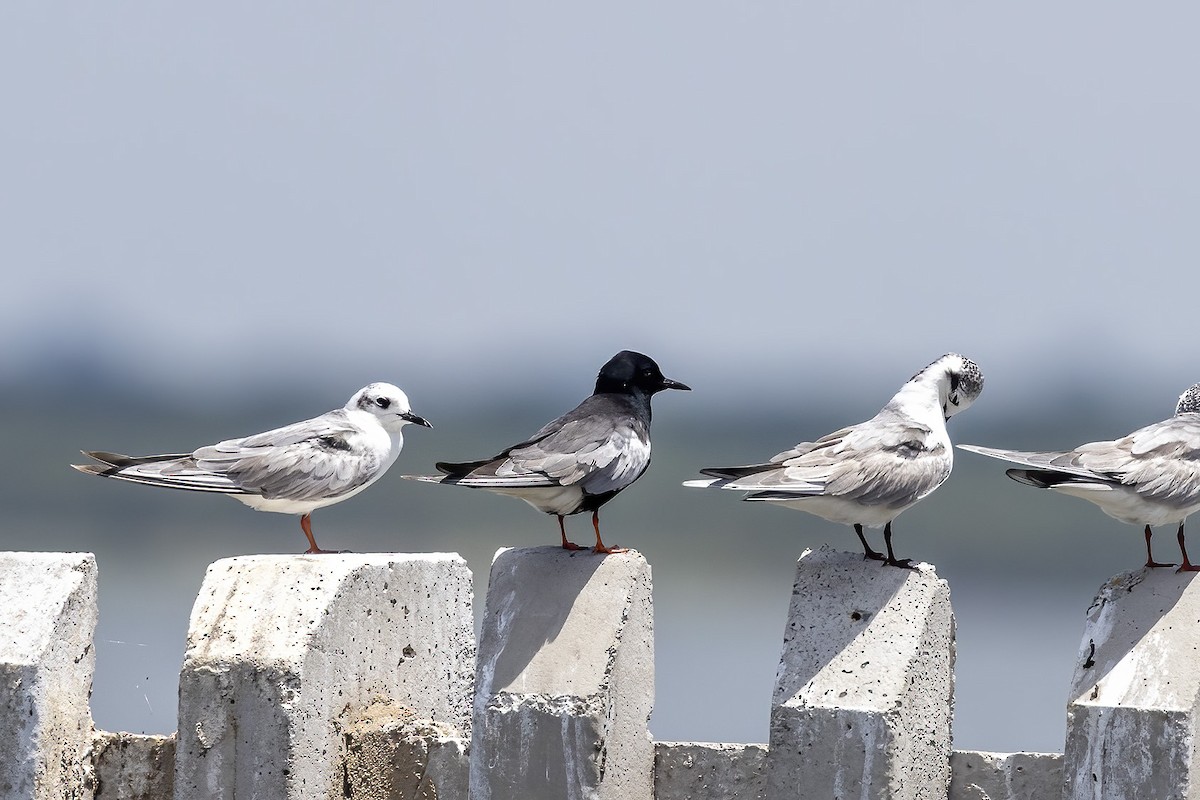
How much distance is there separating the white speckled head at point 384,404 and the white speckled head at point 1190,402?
462 cm

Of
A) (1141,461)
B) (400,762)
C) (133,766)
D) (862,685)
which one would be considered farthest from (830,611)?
(133,766)

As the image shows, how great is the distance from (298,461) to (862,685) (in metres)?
4.22

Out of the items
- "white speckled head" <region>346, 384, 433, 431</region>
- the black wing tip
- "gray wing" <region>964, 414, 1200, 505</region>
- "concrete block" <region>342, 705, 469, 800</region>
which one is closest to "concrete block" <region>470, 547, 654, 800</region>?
"concrete block" <region>342, 705, 469, 800</region>

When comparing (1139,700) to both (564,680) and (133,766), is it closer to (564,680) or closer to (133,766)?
(564,680)

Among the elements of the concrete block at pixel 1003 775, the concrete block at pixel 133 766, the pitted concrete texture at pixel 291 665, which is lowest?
the concrete block at pixel 133 766

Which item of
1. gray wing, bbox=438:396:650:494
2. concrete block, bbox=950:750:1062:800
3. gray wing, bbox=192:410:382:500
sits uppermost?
gray wing, bbox=438:396:650:494

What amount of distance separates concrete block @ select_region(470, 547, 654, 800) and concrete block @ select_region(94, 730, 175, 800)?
6.73ft

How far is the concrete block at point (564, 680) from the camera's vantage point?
7.68 meters

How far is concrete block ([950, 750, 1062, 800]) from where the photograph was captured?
809cm

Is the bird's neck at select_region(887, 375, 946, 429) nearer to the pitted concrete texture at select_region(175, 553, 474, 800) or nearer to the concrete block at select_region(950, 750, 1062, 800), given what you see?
the concrete block at select_region(950, 750, 1062, 800)

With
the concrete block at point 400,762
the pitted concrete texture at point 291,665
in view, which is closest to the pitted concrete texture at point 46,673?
the pitted concrete texture at point 291,665

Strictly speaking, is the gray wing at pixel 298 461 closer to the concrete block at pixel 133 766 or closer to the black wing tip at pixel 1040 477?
the concrete block at pixel 133 766

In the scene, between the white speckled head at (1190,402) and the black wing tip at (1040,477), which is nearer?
the black wing tip at (1040,477)

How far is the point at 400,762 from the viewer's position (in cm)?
880
